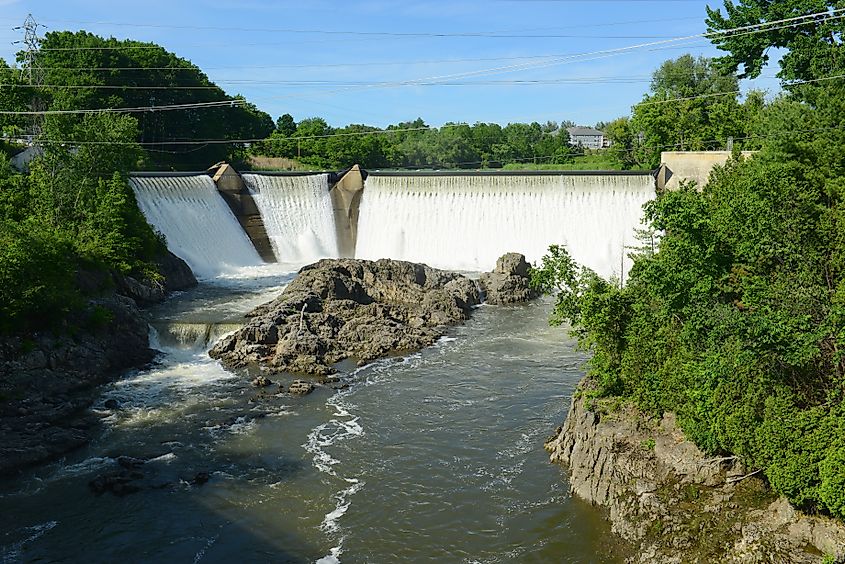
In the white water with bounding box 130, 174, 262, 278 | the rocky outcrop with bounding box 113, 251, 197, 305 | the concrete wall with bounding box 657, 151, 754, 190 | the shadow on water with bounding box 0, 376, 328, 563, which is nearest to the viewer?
the shadow on water with bounding box 0, 376, 328, 563

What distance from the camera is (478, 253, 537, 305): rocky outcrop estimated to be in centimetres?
3167

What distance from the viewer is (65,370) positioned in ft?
68.5

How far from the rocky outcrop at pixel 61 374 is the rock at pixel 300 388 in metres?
5.04

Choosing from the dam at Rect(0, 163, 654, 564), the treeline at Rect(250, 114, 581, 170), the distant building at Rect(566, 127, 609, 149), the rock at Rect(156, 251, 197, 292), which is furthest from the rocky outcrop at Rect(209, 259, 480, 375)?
the distant building at Rect(566, 127, 609, 149)

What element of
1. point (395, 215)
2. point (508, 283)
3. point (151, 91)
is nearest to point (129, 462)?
point (508, 283)

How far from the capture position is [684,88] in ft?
183

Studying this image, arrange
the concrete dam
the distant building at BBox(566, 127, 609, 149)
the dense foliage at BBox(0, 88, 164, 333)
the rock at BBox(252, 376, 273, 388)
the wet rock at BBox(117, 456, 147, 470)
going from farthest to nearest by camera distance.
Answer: the distant building at BBox(566, 127, 609, 149) < the concrete dam < the dense foliage at BBox(0, 88, 164, 333) < the rock at BBox(252, 376, 273, 388) < the wet rock at BBox(117, 456, 147, 470)

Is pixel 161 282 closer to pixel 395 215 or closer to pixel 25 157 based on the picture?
pixel 25 157

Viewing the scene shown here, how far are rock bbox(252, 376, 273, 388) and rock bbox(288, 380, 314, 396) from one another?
0.75m

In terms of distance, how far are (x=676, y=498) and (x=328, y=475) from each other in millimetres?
6993

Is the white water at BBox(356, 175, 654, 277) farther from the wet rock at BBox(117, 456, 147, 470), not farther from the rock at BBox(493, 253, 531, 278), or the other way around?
the wet rock at BBox(117, 456, 147, 470)

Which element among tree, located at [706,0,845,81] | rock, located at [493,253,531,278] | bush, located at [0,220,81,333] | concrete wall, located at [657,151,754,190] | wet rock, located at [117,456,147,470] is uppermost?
tree, located at [706,0,845,81]

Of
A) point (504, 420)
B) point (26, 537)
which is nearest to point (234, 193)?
point (504, 420)

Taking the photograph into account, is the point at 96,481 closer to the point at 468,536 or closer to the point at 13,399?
the point at 13,399
